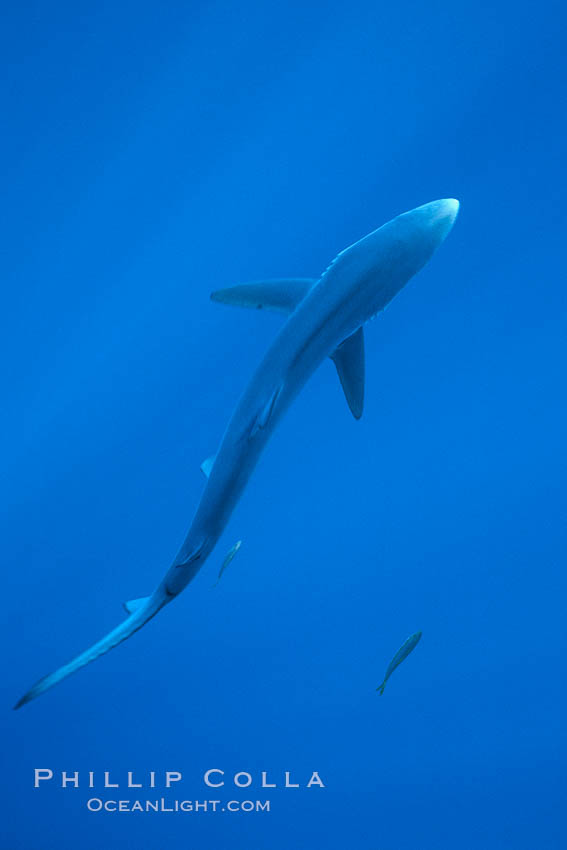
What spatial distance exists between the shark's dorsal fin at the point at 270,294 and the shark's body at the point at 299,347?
0.14 feet

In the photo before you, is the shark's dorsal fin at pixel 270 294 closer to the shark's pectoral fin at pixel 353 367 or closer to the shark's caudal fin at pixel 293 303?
the shark's caudal fin at pixel 293 303

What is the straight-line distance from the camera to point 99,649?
1203 millimetres

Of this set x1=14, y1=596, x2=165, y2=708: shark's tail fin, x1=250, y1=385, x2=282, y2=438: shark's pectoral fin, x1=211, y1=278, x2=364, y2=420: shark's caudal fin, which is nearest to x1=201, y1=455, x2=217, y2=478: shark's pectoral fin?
x1=211, y1=278, x2=364, y2=420: shark's caudal fin

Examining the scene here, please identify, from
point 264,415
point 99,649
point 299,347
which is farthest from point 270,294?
point 99,649

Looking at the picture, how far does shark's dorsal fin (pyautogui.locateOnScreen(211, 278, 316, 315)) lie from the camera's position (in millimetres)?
1618

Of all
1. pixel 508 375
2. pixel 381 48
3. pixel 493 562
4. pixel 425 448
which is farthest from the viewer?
pixel 493 562

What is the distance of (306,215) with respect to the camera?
16.7 feet

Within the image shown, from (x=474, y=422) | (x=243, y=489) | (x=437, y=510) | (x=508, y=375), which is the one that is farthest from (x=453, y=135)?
(x=243, y=489)

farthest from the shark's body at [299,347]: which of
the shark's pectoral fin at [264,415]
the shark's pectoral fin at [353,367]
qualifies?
the shark's pectoral fin at [353,367]

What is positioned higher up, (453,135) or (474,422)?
(453,135)

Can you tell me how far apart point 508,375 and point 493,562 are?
96.9 inches

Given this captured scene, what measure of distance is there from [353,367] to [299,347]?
16.4 inches

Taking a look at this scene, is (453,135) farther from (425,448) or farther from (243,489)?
(243,489)

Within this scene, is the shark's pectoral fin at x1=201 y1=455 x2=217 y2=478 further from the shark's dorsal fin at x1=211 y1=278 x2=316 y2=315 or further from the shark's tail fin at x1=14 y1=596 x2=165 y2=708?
the shark's dorsal fin at x1=211 y1=278 x2=316 y2=315
